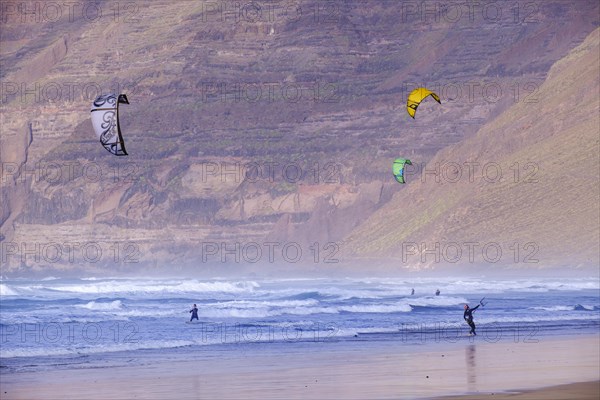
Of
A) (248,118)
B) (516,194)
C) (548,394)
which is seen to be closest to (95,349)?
(548,394)

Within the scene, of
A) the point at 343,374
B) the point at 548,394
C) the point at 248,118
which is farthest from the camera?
the point at 248,118

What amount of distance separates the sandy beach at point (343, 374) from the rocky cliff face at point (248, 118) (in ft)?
288

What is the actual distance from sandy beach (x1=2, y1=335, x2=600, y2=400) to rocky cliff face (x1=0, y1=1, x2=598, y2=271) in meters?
87.7

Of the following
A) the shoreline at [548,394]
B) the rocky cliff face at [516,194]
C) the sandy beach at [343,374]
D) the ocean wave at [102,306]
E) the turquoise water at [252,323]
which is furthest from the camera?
the rocky cliff face at [516,194]

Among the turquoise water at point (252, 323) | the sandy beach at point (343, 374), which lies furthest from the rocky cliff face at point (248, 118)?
the sandy beach at point (343, 374)

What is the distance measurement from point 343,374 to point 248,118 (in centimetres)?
11824

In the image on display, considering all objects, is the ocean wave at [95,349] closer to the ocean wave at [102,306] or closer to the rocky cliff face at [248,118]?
the ocean wave at [102,306]

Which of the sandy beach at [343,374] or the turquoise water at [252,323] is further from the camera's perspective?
the turquoise water at [252,323]

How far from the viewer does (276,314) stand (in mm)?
46594

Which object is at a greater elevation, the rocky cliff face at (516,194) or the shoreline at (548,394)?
the rocky cliff face at (516,194)

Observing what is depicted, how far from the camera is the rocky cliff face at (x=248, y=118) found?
129 metres

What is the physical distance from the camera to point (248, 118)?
141875 mm

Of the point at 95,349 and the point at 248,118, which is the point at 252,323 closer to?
the point at 95,349

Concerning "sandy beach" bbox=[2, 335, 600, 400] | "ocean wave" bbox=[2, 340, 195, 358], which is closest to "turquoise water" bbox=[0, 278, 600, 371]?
"ocean wave" bbox=[2, 340, 195, 358]
